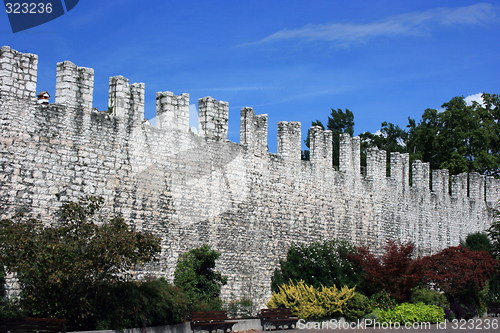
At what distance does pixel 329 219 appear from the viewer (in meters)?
26.1

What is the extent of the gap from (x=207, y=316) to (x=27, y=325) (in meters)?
5.58

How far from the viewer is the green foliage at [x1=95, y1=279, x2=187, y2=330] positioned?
15688 millimetres

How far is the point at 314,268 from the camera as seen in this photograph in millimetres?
23781

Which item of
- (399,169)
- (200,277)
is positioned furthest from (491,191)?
(200,277)

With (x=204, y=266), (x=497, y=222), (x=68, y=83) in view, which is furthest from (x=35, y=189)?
(x=497, y=222)

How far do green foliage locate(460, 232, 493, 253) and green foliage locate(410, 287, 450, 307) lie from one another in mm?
8884

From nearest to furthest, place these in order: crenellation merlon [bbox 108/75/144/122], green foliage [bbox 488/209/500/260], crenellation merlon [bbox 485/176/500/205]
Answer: crenellation merlon [bbox 108/75/144/122]
green foliage [bbox 488/209/500/260]
crenellation merlon [bbox 485/176/500/205]

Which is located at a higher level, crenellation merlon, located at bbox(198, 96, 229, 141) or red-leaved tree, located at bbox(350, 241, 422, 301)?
crenellation merlon, located at bbox(198, 96, 229, 141)

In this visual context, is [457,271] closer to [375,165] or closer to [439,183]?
[375,165]

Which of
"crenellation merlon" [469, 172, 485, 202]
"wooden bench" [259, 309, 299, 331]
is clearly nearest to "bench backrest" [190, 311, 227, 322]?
"wooden bench" [259, 309, 299, 331]

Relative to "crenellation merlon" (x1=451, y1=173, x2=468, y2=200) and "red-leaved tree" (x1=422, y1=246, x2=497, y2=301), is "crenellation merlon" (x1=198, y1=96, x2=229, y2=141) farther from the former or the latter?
"crenellation merlon" (x1=451, y1=173, x2=468, y2=200)

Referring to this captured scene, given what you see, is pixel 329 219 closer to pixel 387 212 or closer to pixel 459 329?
pixel 387 212

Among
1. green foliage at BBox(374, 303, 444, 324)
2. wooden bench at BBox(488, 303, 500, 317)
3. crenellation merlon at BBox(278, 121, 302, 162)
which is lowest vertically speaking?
wooden bench at BBox(488, 303, 500, 317)

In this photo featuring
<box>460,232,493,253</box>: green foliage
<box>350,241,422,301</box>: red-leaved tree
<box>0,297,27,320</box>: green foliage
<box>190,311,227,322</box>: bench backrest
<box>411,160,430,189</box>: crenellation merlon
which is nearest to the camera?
<box>0,297,27,320</box>: green foliage
